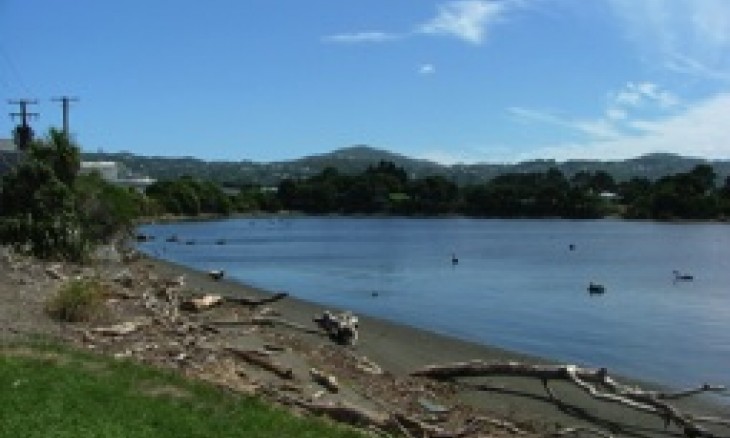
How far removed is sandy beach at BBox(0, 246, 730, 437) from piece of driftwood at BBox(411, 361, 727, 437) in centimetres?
37

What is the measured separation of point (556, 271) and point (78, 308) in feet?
210

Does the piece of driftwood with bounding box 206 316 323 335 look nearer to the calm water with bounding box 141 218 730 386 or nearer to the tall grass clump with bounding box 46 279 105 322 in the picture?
the tall grass clump with bounding box 46 279 105 322

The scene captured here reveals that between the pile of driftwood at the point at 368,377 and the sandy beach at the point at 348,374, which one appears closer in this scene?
the pile of driftwood at the point at 368,377

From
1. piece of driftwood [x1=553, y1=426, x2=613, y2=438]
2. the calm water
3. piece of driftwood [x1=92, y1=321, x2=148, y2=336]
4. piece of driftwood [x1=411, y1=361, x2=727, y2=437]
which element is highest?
piece of driftwood [x1=92, y1=321, x2=148, y2=336]

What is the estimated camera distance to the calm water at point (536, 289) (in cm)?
3659

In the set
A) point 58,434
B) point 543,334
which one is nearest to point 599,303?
point 543,334

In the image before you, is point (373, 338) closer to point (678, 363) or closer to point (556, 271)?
point (678, 363)

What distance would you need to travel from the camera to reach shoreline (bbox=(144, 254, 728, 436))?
823 inches

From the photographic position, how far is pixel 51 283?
28312 mm

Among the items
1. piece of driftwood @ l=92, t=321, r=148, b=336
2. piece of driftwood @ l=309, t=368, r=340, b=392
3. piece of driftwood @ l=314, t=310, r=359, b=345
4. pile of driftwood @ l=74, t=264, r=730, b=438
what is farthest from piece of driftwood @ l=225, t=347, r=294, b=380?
piece of driftwood @ l=314, t=310, r=359, b=345

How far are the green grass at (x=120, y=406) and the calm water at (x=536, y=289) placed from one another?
18164mm

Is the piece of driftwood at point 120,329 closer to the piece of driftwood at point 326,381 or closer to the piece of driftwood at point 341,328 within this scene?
the piece of driftwood at point 326,381

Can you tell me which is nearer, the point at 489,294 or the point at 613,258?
the point at 489,294

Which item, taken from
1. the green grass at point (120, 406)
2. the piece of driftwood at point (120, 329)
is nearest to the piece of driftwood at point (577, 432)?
the green grass at point (120, 406)
